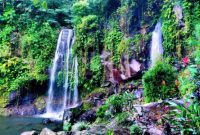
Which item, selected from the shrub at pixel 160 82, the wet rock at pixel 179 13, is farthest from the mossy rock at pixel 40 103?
the wet rock at pixel 179 13

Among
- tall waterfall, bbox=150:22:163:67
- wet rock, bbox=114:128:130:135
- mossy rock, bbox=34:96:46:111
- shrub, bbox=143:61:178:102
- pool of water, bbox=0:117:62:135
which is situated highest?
tall waterfall, bbox=150:22:163:67

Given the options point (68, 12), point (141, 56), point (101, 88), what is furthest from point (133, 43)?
point (68, 12)

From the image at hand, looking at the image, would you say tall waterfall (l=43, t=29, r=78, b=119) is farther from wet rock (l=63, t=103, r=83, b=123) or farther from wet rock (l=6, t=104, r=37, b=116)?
wet rock (l=63, t=103, r=83, b=123)

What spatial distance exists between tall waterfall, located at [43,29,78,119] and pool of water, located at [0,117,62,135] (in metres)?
1.99

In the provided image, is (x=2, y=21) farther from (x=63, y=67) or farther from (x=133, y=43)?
(x=133, y=43)

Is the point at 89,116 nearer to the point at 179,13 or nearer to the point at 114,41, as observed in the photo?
the point at 114,41

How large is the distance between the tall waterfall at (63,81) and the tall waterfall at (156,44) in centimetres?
420

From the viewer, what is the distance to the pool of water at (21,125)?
35.4ft

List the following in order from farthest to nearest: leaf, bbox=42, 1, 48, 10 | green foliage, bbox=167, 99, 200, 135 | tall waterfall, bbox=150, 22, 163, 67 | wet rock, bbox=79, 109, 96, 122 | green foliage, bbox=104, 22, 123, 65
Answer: leaf, bbox=42, 1, 48, 10 < green foliage, bbox=104, 22, 123, 65 < tall waterfall, bbox=150, 22, 163, 67 < wet rock, bbox=79, 109, 96, 122 < green foliage, bbox=167, 99, 200, 135

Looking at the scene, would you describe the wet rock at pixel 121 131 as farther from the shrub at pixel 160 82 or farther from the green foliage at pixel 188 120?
the shrub at pixel 160 82

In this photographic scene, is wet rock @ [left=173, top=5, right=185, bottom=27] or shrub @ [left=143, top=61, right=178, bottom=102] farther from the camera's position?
wet rock @ [left=173, top=5, right=185, bottom=27]

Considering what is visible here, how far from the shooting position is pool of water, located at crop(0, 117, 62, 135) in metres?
10.8

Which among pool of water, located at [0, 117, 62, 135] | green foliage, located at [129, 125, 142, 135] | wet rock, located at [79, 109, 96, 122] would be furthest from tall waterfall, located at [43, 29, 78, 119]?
green foliage, located at [129, 125, 142, 135]

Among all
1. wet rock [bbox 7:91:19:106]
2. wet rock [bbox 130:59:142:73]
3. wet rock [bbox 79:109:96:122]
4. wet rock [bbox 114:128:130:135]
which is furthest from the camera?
wet rock [bbox 7:91:19:106]
